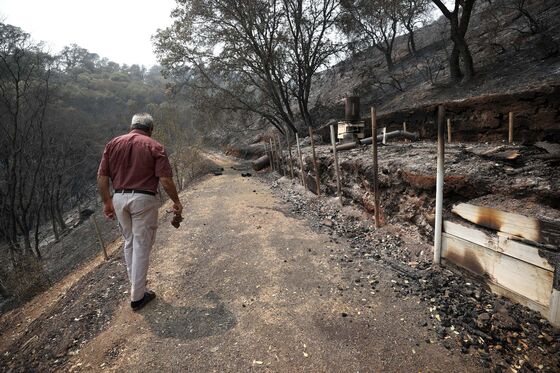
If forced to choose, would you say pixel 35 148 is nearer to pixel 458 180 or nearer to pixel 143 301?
pixel 143 301

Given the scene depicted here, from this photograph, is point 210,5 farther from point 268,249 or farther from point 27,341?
point 27,341

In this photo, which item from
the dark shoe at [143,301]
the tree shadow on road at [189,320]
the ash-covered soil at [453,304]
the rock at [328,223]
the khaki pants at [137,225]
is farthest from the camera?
the rock at [328,223]

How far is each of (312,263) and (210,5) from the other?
1502 centimetres

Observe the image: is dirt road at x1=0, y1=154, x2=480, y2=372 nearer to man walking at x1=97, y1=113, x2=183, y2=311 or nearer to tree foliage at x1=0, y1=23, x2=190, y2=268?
man walking at x1=97, y1=113, x2=183, y2=311

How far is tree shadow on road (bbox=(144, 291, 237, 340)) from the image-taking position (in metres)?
2.55

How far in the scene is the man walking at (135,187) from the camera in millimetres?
2701

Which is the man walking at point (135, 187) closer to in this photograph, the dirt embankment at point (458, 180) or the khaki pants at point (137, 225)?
the khaki pants at point (137, 225)

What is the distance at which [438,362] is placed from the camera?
2.09m

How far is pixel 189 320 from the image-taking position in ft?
8.96

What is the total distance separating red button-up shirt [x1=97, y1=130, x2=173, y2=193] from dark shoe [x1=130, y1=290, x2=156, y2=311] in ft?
3.96

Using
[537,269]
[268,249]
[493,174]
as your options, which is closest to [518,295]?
[537,269]

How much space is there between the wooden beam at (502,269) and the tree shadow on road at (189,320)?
8.17 feet

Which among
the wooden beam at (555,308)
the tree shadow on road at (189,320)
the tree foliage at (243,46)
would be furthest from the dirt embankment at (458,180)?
the tree foliage at (243,46)

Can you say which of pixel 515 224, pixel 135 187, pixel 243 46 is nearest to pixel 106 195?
pixel 135 187
